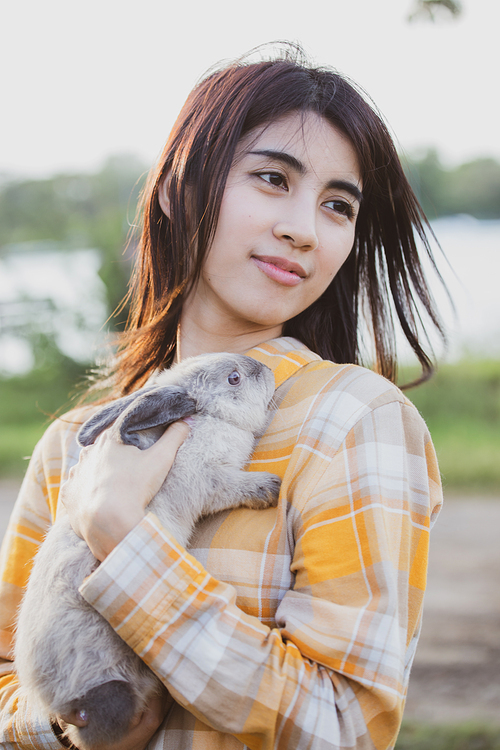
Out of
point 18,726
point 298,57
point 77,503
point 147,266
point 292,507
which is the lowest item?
point 18,726

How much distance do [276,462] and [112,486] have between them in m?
0.48

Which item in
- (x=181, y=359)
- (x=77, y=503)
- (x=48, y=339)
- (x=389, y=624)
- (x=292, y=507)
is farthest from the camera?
(x=48, y=339)

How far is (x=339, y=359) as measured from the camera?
8.45 feet

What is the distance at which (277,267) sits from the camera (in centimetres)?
203

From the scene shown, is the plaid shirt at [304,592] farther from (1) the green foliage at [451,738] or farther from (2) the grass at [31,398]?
(2) the grass at [31,398]

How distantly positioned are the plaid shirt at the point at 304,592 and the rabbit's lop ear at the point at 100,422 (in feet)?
1.59

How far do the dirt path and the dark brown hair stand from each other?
2.99 m

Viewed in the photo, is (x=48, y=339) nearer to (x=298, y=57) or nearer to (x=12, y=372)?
(x=12, y=372)

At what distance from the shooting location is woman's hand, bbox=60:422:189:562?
5.27ft

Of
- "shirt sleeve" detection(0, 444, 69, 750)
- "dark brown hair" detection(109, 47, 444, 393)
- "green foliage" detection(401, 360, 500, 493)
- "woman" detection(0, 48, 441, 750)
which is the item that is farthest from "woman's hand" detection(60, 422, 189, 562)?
"green foliage" detection(401, 360, 500, 493)

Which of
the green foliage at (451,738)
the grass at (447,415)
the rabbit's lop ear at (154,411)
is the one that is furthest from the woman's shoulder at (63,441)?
the grass at (447,415)

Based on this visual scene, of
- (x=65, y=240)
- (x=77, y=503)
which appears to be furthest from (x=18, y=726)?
(x=65, y=240)

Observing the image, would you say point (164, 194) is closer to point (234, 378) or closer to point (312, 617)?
point (234, 378)

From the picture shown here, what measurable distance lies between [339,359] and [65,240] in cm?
1400
